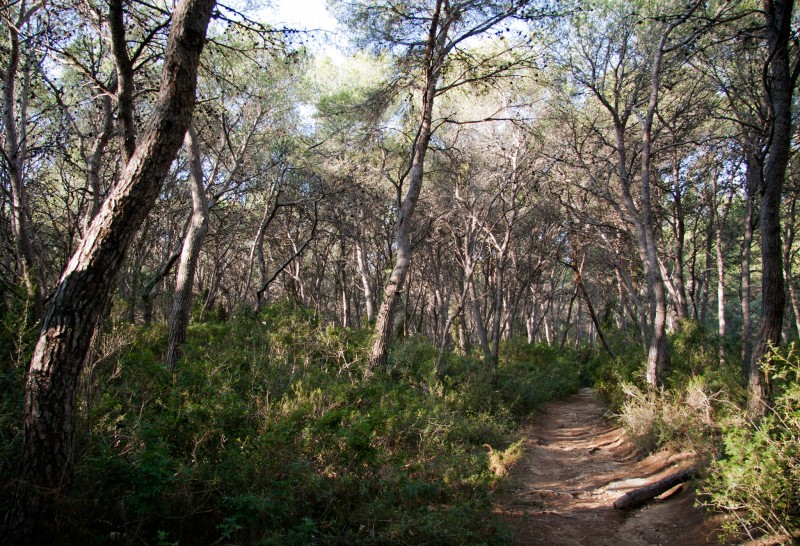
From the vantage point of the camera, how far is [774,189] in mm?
5762

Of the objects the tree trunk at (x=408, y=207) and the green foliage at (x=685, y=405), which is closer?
the green foliage at (x=685, y=405)

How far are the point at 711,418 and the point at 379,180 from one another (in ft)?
38.2

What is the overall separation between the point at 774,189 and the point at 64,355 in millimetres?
7373

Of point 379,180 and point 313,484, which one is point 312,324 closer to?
point 379,180

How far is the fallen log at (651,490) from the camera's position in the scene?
19.4ft

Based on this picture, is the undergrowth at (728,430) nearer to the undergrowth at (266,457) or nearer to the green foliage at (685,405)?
the green foliage at (685,405)

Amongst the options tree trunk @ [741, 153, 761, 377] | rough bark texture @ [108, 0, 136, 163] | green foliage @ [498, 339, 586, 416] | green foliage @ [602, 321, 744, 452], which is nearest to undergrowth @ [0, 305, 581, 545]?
rough bark texture @ [108, 0, 136, 163]

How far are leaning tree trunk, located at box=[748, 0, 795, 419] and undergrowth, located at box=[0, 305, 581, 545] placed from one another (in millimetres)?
3520

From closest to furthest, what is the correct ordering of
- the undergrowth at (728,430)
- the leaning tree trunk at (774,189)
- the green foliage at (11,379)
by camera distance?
the green foliage at (11,379) < the undergrowth at (728,430) < the leaning tree trunk at (774,189)

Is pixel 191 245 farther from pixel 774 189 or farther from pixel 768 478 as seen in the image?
pixel 774 189

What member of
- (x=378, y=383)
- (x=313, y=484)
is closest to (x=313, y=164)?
(x=378, y=383)

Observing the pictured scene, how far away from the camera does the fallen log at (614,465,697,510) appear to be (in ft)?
19.4

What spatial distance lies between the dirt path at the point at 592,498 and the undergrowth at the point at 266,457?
47cm

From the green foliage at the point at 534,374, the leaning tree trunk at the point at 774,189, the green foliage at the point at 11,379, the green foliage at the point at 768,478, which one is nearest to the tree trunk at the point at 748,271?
the green foliage at the point at 534,374
